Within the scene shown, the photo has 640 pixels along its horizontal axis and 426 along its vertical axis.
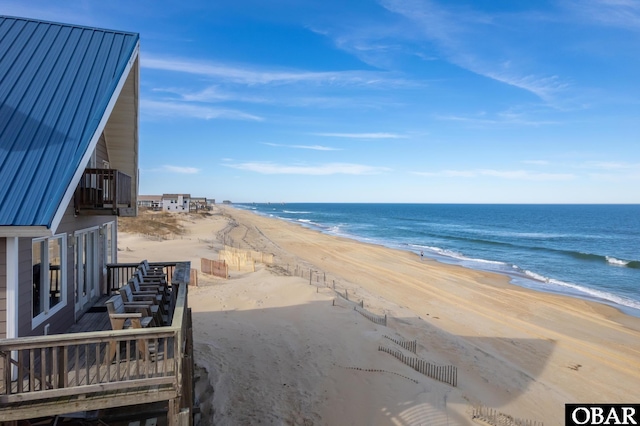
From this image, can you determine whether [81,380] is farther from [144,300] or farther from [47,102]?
[47,102]

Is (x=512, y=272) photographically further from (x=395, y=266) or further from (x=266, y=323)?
(x=266, y=323)

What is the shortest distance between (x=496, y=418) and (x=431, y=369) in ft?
7.75

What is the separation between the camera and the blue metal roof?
6.30m

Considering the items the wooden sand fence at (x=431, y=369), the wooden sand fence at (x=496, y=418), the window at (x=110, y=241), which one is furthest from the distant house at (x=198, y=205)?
the wooden sand fence at (x=496, y=418)

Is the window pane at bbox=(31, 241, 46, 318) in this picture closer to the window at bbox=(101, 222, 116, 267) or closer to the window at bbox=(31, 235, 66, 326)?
the window at bbox=(31, 235, 66, 326)

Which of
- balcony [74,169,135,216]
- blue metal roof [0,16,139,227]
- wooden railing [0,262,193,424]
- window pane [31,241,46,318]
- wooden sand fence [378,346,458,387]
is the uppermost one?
blue metal roof [0,16,139,227]

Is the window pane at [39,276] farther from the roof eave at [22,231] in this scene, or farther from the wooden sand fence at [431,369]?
the wooden sand fence at [431,369]

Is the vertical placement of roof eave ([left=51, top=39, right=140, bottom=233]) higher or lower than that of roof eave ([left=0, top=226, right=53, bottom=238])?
higher

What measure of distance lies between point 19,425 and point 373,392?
24.5 feet

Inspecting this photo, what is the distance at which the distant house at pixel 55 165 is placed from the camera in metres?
6.19

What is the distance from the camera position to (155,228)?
4478cm

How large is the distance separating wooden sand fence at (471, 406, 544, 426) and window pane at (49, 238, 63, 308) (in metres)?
10.1

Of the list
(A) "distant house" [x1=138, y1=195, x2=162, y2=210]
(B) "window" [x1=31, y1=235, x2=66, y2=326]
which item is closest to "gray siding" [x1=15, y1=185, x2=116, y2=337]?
(B) "window" [x1=31, y1=235, x2=66, y2=326]

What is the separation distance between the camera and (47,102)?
780 centimetres
